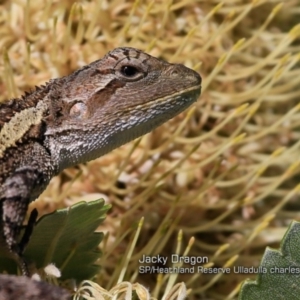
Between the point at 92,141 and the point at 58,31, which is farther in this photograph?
the point at 58,31

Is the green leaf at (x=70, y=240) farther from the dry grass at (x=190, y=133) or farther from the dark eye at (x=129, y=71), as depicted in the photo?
the dry grass at (x=190, y=133)

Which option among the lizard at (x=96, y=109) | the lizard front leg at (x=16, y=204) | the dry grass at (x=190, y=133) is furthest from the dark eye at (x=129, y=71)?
the dry grass at (x=190, y=133)

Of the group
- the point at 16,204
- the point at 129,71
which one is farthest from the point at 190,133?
the point at 16,204

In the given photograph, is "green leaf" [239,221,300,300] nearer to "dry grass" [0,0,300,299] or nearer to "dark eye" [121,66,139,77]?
"dark eye" [121,66,139,77]

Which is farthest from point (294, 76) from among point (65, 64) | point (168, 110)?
point (168, 110)

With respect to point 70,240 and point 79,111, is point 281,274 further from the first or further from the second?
point 79,111

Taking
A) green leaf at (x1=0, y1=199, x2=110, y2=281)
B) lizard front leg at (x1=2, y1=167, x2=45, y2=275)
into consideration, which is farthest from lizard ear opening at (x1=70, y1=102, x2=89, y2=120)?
green leaf at (x1=0, y1=199, x2=110, y2=281)

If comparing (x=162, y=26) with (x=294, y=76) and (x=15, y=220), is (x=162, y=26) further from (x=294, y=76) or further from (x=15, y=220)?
(x=15, y=220)
